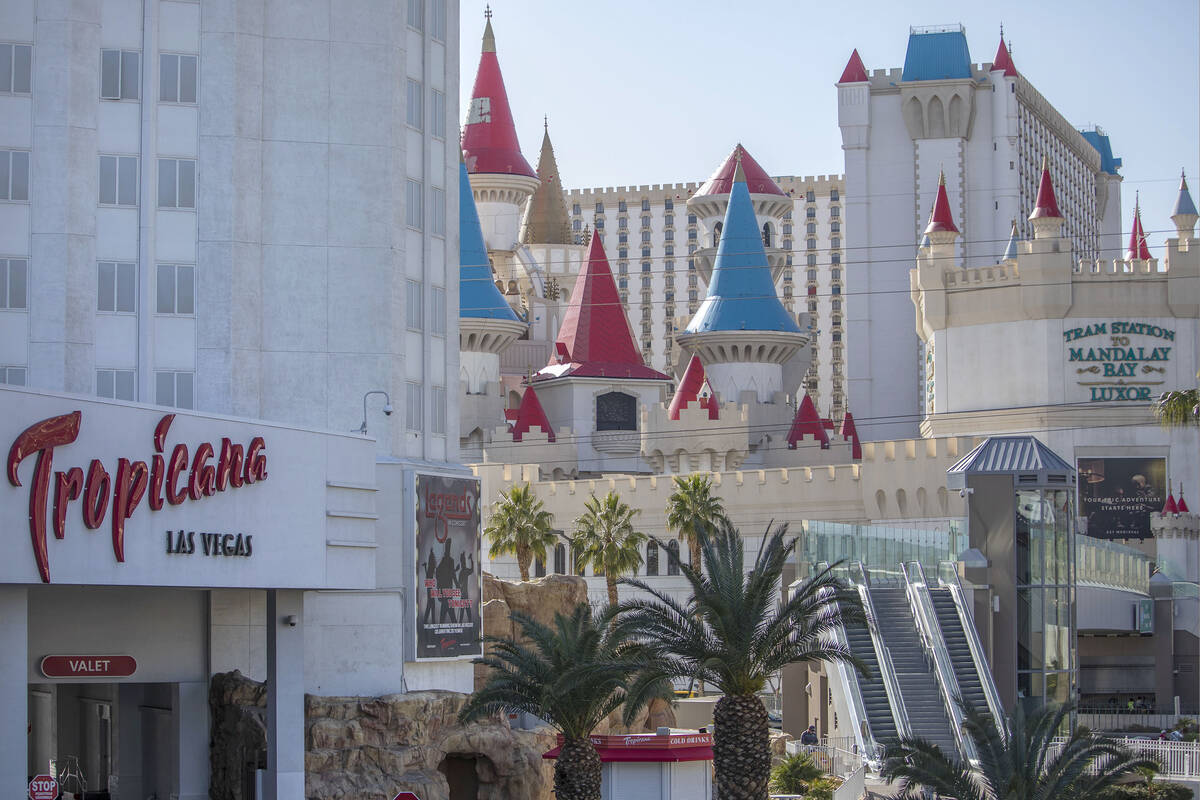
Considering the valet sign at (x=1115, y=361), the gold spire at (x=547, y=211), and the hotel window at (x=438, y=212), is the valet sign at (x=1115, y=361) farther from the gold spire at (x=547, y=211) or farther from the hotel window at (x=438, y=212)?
the gold spire at (x=547, y=211)

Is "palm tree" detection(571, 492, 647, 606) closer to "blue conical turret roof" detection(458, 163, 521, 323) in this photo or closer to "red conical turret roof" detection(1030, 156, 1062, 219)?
"red conical turret roof" detection(1030, 156, 1062, 219)

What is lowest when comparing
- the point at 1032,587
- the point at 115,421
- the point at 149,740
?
the point at 149,740

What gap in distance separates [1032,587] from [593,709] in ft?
36.5

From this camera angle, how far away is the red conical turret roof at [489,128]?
94125mm

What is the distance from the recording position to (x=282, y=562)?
2856 cm

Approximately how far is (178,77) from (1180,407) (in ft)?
113

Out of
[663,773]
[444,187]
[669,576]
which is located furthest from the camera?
[669,576]

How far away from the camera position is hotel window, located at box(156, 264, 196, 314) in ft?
112

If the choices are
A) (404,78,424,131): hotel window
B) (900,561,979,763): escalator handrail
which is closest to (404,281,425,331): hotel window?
(404,78,424,131): hotel window

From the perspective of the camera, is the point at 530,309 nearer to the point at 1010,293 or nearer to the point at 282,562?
the point at 1010,293

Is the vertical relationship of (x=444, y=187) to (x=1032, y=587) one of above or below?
above

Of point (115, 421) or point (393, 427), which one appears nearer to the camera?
point (115, 421)

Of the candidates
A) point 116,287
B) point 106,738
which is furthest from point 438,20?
point 106,738

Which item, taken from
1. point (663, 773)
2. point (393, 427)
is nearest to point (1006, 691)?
point (663, 773)
